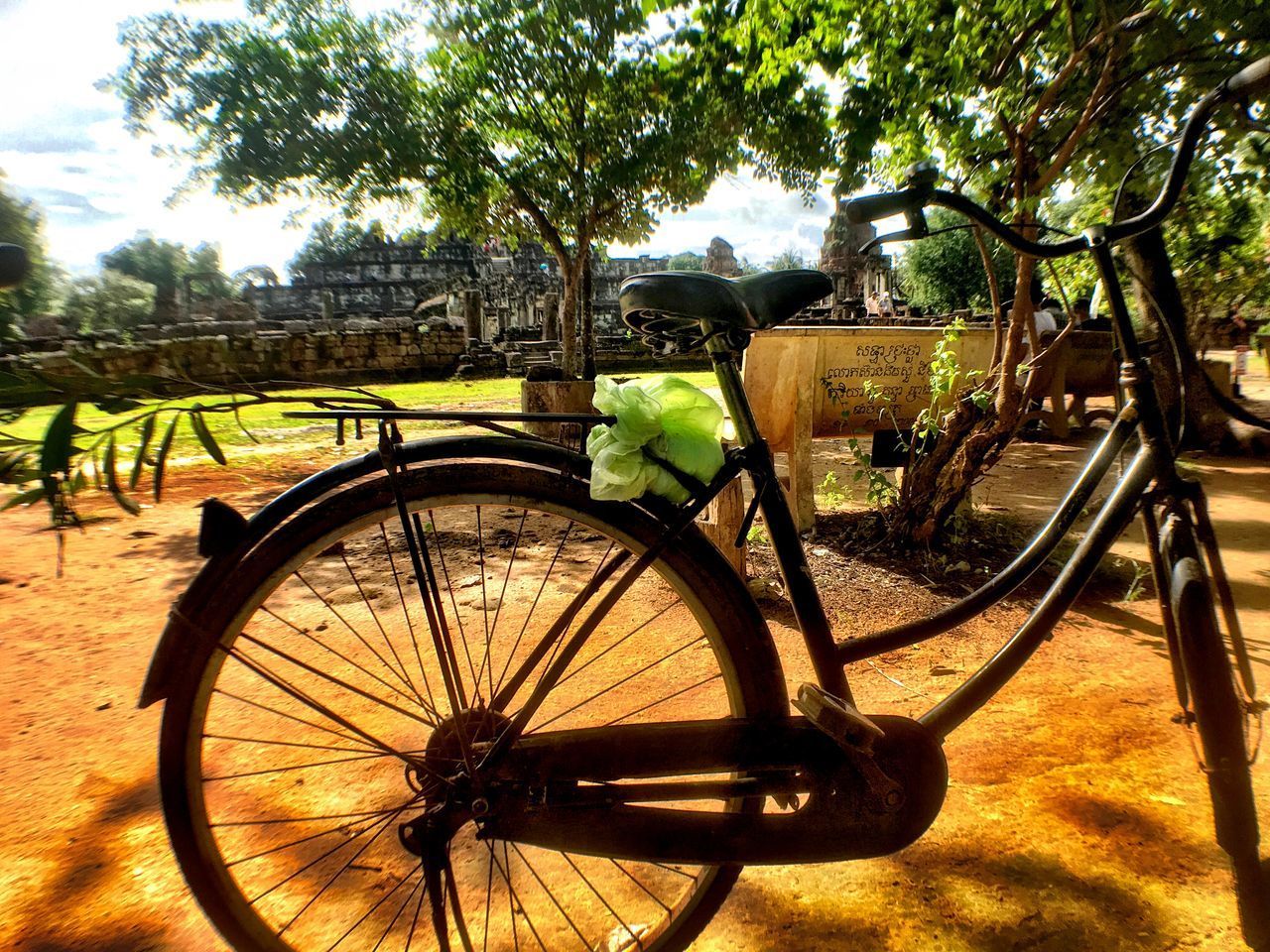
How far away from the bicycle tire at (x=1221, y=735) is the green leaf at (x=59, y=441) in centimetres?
220

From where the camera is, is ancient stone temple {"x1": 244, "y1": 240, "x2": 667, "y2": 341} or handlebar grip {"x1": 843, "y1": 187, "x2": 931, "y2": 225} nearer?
handlebar grip {"x1": 843, "y1": 187, "x2": 931, "y2": 225}

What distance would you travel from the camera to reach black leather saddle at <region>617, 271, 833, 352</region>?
137cm

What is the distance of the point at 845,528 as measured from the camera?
456cm

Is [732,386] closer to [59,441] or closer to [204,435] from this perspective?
[204,435]

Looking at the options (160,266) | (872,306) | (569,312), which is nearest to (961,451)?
(569,312)

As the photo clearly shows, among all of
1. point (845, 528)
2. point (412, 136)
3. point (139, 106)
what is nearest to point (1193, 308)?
point (845, 528)

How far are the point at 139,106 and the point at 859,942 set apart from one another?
1711cm

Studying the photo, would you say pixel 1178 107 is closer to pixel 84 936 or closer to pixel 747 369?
pixel 747 369

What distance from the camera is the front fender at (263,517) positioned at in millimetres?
1252

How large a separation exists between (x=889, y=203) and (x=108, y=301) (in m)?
51.8

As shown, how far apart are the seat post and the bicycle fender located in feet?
0.76

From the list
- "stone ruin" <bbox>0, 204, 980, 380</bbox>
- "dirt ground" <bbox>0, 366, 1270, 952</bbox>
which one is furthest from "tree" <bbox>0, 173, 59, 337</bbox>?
"dirt ground" <bbox>0, 366, 1270, 952</bbox>

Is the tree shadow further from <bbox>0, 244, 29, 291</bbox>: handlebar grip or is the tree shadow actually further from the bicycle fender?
<bbox>0, 244, 29, 291</bbox>: handlebar grip

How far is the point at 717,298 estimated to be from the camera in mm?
1364
